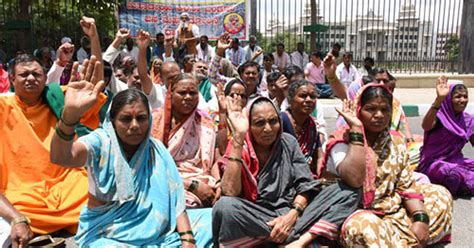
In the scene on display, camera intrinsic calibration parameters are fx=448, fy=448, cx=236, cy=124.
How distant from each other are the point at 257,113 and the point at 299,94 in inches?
36.2

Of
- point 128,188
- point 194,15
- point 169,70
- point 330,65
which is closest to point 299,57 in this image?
point 194,15

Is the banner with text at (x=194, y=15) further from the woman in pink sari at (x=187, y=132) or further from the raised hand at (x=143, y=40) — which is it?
the woman in pink sari at (x=187, y=132)

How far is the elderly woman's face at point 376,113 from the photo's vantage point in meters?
3.01

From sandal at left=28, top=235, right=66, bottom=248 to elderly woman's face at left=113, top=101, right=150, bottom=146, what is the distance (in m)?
1.01

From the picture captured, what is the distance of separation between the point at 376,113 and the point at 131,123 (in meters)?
1.61

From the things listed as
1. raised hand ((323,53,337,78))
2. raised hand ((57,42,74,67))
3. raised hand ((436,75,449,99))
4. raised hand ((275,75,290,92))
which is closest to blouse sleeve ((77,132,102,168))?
raised hand ((57,42,74,67))

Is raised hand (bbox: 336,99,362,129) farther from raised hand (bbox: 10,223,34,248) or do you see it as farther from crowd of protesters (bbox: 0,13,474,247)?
raised hand (bbox: 10,223,34,248)

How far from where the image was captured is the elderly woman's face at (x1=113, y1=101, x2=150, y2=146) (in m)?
2.67

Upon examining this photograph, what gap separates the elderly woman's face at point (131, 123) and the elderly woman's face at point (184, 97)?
96 centimetres

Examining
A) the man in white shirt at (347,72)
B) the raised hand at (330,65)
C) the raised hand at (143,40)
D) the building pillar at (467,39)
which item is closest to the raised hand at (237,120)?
the raised hand at (330,65)

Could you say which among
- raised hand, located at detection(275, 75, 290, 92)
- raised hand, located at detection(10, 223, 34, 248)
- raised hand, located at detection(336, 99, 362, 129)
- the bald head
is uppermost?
the bald head

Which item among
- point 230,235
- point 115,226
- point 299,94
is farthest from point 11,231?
point 299,94

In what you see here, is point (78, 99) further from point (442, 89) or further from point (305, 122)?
point (442, 89)

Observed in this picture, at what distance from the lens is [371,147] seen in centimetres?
310
